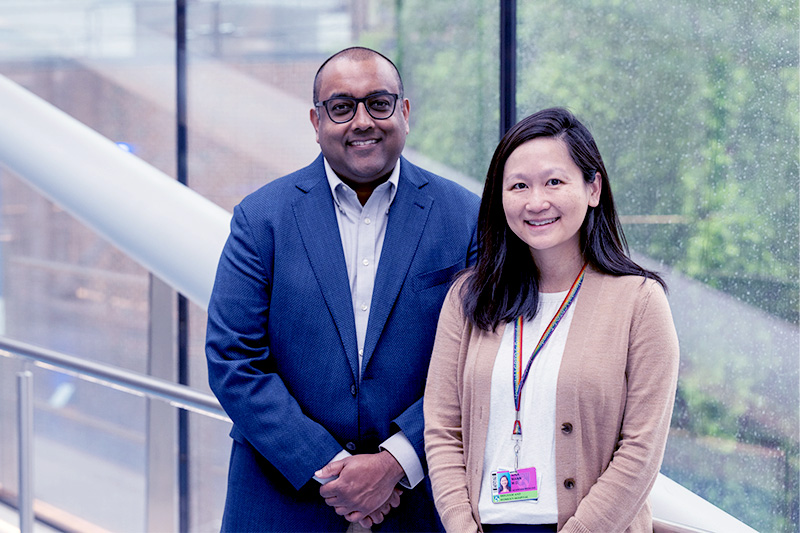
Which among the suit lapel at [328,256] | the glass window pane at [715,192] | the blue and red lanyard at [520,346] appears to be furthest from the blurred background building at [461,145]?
the suit lapel at [328,256]

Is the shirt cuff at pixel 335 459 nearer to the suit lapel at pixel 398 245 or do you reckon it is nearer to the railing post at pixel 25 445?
the suit lapel at pixel 398 245

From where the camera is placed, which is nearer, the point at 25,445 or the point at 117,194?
the point at 117,194

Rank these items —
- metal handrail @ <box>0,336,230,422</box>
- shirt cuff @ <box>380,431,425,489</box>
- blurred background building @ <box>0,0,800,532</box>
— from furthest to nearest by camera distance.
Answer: blurred background building @ <box>0,0,800,532</box> < metal handrail @ <box>0,336,230,422</box> < shirt cuff @ <box>380,431,425,489</box>

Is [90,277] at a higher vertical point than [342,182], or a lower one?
lower

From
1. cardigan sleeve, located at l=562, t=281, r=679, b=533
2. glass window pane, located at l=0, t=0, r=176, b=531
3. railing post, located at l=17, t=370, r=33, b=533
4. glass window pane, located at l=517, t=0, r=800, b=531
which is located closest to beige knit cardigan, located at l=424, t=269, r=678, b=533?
cardigan sleeve, located at l=562, t=281, r=679, b=533

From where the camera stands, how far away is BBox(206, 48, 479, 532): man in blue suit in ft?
5.46

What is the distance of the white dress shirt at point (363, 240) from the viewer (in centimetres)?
171

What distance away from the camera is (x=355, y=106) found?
170 cm

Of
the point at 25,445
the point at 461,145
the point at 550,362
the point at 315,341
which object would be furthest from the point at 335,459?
the point at 461,145

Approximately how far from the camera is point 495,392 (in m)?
1.43

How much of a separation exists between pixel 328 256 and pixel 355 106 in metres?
0.32

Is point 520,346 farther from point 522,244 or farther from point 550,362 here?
point 522,244

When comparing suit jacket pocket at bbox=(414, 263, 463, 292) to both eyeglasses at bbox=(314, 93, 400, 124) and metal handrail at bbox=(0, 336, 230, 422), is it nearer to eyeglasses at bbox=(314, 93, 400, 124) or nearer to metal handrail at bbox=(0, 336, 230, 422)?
eyeglasses at bbox=(314, 93, 400, 124)

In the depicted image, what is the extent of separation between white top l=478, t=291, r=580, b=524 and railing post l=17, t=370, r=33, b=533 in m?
1.75
